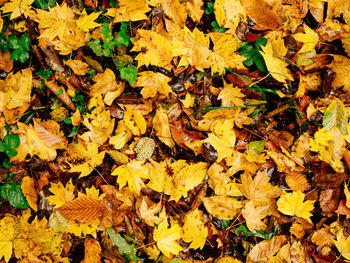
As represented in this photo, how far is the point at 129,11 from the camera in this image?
5.99 ft

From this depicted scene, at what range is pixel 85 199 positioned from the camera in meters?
1.83

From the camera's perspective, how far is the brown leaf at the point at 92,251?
181 cm

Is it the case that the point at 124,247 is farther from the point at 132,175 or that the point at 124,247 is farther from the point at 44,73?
the point at 44,73

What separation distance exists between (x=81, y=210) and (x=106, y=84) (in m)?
0.92

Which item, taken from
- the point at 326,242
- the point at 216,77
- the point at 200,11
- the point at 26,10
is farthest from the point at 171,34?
the point at 326,242

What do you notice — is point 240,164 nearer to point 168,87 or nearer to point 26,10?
point 168,87

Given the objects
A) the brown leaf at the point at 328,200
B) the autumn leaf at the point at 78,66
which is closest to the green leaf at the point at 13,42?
the autumn leaf at the point at 78,66

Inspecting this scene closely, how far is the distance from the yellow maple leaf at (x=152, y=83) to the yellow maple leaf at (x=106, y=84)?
0.40 feet

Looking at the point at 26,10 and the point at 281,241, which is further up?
the point at 26,10

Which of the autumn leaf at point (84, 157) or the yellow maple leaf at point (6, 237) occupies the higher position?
the autumn leaf at point (84, 157)

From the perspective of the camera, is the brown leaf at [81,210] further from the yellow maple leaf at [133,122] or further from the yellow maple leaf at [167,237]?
the yellow maple leaf at [133,122]

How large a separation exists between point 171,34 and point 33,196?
154 cm

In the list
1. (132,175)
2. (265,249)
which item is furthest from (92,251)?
(265,249)

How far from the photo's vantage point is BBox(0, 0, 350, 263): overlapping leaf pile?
1827 mm
